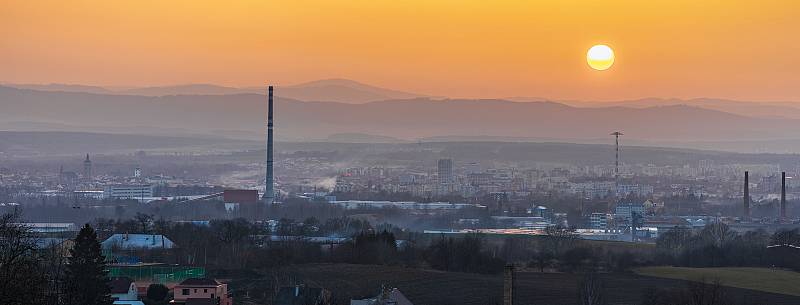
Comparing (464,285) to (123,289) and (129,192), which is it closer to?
(123,289)

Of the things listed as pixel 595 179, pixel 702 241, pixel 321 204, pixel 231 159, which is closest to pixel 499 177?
pixel 595 179

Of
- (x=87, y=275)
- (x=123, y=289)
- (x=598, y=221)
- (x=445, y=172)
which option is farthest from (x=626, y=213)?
(x=87, y=275)

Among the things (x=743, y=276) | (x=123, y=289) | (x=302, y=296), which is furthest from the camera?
(x=743, y=276)

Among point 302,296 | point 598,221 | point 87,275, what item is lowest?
point 598,221

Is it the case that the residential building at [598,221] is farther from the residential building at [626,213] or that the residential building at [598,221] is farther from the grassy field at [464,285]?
the grassy field at [464,285]

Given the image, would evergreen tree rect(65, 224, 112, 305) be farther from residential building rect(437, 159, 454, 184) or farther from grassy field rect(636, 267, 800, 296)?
residential building rect(437, 159, 454, 184)

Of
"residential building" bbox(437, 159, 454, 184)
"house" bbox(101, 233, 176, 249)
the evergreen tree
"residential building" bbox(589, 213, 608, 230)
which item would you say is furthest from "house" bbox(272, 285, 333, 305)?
"residential building" bbox(437, 159, 454, 184)

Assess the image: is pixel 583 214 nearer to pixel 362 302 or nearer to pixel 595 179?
pixel 595 179
